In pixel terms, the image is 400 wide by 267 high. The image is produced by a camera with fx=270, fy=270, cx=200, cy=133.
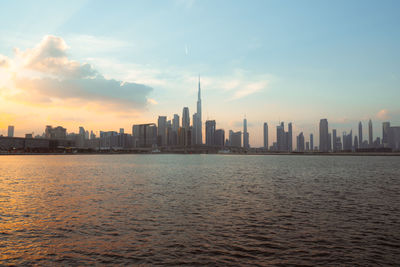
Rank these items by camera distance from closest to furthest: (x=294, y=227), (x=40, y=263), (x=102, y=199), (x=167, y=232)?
(x=40, y=263) → (x=167, y=232) → (x=294, y=227) → (x=102, y=199)

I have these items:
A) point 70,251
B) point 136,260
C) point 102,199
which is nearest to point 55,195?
point 102,199

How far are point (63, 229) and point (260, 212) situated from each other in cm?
1621

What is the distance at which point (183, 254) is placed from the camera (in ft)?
47.8

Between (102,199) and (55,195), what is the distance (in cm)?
751

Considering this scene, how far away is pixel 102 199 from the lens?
31.0 m

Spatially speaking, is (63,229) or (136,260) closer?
(136,260)

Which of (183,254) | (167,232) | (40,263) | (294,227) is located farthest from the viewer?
(294,227)

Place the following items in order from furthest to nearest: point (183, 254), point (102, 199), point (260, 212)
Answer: point (102, 199) → point (260, 212) → point (183, 254)

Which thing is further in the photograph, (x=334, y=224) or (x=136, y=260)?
(x=334, y=224)

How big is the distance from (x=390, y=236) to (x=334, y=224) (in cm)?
369

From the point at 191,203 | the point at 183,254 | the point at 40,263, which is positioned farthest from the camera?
the point at 191,203

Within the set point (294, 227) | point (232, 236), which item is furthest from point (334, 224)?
point (232, 236)

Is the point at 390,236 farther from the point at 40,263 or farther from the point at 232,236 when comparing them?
the point at 40,263

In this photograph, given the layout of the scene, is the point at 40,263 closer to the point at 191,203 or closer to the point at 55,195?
the point at 191,203
